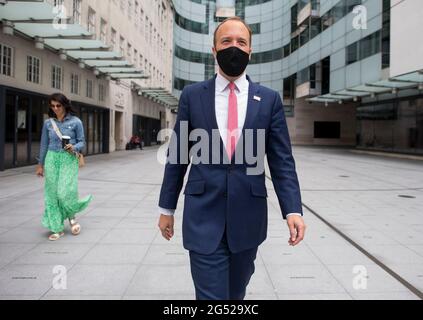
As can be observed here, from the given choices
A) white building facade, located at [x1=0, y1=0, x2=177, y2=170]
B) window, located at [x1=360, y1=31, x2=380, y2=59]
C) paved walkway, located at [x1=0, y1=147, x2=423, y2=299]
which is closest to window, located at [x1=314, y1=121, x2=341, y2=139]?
white building facade, located at [x1=0, y1=0, x2=177, y2=170]

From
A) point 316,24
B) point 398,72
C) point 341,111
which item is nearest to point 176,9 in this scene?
point 316,24

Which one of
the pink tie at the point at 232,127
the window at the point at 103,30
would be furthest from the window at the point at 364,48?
the pink tie at the point at 232,127

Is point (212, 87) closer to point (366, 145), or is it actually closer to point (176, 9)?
point (366, 145)

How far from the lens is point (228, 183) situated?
215 centimetres

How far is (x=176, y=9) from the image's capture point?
5009 centimetres

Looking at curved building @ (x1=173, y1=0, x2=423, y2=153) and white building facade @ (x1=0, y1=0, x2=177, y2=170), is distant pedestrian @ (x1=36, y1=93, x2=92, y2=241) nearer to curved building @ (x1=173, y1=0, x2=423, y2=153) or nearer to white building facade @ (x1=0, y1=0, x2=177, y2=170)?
white building facade @ (x1=0, y1=0, x2=177, y2=170)

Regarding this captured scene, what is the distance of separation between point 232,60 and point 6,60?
518 inches

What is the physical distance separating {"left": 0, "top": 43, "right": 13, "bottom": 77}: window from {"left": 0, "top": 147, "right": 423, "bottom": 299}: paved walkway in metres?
6.16

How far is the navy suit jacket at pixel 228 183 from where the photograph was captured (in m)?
2.15

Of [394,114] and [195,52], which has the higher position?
[195,52]

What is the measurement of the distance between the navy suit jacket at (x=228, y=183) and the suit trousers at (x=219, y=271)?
5 centimetres

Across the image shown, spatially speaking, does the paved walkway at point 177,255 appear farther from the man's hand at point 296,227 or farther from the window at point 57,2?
the window at point 57,2

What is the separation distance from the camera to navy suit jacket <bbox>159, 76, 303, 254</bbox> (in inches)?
84.8
